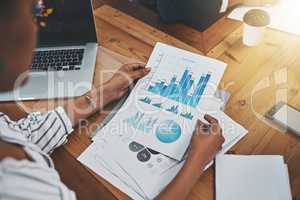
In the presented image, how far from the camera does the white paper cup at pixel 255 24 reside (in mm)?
941

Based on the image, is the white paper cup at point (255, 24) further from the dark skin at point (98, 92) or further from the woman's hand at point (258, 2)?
the dark skin at point (98, 92)

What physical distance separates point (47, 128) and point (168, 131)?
1.00 feet

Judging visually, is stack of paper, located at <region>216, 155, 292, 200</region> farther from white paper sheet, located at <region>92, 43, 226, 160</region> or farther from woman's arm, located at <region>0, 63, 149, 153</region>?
woman's arm, located at <region>0, 63, 149, 153</region>

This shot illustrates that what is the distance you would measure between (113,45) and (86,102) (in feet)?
0.86

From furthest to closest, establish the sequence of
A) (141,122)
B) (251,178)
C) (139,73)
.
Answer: (139,73) < (141,122) < (251,178)

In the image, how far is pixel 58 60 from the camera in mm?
969

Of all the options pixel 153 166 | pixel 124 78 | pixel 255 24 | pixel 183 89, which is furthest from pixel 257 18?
pixel 153 166

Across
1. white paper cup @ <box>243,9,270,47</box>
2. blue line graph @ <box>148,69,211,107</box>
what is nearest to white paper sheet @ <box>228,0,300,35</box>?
white paper cup @ <box>243,9,270,47</box>

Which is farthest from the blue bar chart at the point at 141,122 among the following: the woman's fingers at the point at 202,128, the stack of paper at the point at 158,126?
the woman's fingers at the point at 202,128

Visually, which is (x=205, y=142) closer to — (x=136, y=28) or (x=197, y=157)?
(x=197, y=157)

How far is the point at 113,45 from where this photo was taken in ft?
3.44

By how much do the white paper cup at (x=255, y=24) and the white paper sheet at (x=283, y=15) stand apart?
12cm

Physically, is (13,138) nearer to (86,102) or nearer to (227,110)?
(86,102)

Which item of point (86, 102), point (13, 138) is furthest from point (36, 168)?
point (86, 102)
